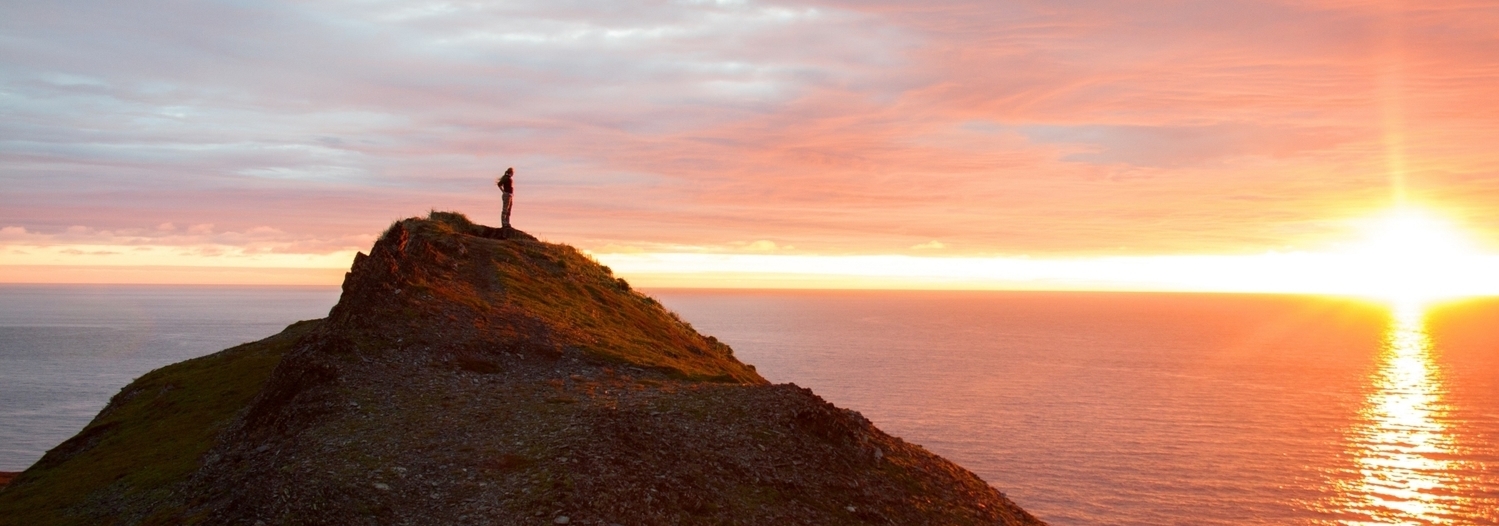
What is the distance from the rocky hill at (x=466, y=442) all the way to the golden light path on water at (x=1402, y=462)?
4148 centimetres

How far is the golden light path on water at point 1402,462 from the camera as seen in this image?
170 feet

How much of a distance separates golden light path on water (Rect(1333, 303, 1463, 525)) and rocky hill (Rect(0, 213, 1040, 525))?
136ft

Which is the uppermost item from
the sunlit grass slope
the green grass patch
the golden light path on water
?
the sunlit grass slope

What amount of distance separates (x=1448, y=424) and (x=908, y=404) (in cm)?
4627

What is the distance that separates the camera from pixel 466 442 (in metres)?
19.2

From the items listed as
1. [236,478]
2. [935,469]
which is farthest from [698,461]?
[236,478]

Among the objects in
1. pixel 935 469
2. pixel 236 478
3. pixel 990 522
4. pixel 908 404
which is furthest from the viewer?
pixel 908 404

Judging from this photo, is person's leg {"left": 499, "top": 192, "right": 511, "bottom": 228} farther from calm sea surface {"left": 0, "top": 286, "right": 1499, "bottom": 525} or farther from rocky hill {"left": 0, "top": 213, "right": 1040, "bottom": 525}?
calm sea surface {"left": 0, "top": 286, "right": 1499, "bottom": 525}

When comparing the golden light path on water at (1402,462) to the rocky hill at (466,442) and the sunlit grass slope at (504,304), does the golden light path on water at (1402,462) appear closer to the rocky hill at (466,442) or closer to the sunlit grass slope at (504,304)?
the sunlit grass slope at (504,304)

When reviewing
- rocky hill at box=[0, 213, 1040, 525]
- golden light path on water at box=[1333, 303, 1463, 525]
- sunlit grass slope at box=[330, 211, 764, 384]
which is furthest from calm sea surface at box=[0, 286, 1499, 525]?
rocky hill at box=[0, 213, 1040, 525]

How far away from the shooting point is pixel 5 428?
7650 centimetres

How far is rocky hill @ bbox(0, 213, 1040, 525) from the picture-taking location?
680 inches

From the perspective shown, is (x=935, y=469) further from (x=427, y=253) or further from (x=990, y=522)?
(x=427, y=253)

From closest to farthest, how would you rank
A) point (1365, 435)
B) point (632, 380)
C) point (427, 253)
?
1. point (632, 380)
2. point (427, 253)
3. point (1365, 435)
